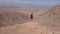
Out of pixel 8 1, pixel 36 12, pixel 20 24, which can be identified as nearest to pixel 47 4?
pixel 36 12

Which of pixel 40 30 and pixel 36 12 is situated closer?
pixel 40 30

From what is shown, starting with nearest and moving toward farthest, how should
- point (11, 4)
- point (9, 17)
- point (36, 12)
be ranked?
1. point (9, 17)
2. point (36, 12)
3. point (11, 4)

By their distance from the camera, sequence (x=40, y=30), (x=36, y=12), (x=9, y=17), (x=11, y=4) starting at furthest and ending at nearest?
1. (x=11, y=4)
2. (x=36, y=12)
3. (x=9, y=17)
4. (x=40, y=30)

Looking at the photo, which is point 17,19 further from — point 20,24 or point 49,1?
point 49,1

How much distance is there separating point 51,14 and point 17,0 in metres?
0.48

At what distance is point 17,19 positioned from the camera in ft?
A: 3.04

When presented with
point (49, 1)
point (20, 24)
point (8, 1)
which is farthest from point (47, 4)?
point (20, 24)

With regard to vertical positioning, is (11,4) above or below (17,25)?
above

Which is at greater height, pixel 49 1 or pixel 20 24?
pixel 49 1

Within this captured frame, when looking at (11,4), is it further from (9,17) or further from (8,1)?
(9,17)

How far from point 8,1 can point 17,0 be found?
0.32ft

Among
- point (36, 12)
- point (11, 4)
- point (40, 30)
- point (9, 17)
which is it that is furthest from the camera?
point (11, 4)

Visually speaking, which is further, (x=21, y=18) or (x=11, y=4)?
(x=11, y=4)

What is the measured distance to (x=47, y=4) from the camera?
133cm
